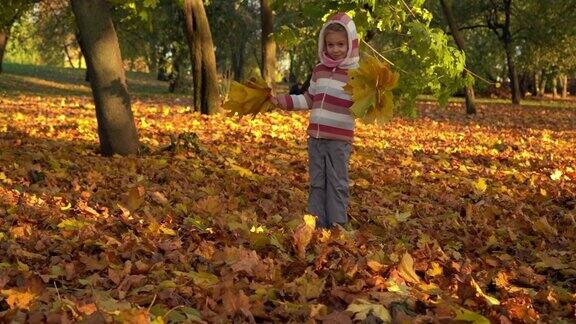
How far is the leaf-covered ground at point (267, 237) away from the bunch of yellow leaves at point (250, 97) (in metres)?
0.85

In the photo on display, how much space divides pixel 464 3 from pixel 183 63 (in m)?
13.3

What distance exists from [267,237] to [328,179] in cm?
87

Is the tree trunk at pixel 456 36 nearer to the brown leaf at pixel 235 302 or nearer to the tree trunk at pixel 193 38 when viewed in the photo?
the tree trunk at pixel 193 38

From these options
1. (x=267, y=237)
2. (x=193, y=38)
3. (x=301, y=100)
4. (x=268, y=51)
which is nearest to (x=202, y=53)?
(x=193, y=38)

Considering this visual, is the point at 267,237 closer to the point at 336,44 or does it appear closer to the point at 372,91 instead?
the point at 372,91

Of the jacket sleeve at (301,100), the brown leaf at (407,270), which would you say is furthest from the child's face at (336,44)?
the brown leaf at (407,270)

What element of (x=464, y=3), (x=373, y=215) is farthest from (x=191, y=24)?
(x=464, y=3)

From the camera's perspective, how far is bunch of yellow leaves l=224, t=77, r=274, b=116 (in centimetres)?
484

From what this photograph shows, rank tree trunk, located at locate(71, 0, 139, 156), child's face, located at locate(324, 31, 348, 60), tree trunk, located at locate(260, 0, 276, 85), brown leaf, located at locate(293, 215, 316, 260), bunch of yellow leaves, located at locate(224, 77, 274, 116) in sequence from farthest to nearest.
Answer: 1. tree trunk, located at locate(260, 0, 276, 85)
2. tree trunk, located at locate(71, 0, 139, 156)
3. bunch of yellow leaves, located at locate(224, 77, 274, 116)
4. child's face, located at locate(324, 31, 348, 60)
5. brown leaf, located at locate(293, 215, 316, 260)

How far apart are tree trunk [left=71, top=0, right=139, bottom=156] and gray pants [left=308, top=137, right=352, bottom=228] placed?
348 cm

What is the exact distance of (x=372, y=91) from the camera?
13.9 ft

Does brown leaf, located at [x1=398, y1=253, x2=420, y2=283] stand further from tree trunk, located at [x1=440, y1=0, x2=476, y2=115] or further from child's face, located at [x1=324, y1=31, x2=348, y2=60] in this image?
tree trunk, located at [x1=440, y1=0, x2=476, y2=115]

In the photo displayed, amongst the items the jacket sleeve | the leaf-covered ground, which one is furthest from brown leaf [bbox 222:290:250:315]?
the jacket sleeve

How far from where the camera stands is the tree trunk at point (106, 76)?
7.28 metres
